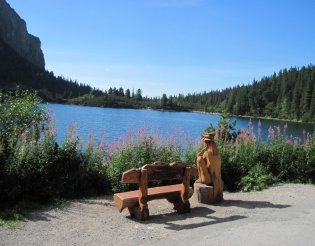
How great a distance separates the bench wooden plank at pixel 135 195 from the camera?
730cm

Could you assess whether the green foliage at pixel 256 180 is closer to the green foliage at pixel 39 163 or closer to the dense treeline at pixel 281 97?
the green foliage at pixel 39 163

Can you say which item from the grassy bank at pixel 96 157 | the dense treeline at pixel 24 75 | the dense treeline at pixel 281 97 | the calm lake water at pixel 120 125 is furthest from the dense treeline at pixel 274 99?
the grassy bank at pixel 96 157

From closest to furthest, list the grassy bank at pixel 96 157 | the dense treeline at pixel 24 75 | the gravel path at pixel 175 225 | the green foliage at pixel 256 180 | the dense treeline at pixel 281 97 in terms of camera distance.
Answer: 1. the gravel path at pixel 175 225
2. the grassy bank at pixel 96 157
3. the green foliage at pixel 256 180
4. the dense treeline at pixel 281 97
5. the dense treeline at pixel 24 75

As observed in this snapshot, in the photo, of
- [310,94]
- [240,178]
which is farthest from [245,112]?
[240,178]

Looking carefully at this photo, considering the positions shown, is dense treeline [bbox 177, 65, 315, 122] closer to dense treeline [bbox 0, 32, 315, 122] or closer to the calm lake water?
dense treeline [bbox 0, 32, 315, 122]

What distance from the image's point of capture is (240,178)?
35.9 ft

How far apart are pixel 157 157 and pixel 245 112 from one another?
164231mm

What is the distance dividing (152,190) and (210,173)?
1542 mm

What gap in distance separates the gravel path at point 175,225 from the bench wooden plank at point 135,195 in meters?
0.27

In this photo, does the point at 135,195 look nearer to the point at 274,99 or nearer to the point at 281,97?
the point at 281,97

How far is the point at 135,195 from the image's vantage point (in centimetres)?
755

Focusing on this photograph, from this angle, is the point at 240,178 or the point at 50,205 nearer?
the point at 50,205

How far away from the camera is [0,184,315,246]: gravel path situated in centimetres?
598

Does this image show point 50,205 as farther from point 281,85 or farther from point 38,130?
point 281,85
